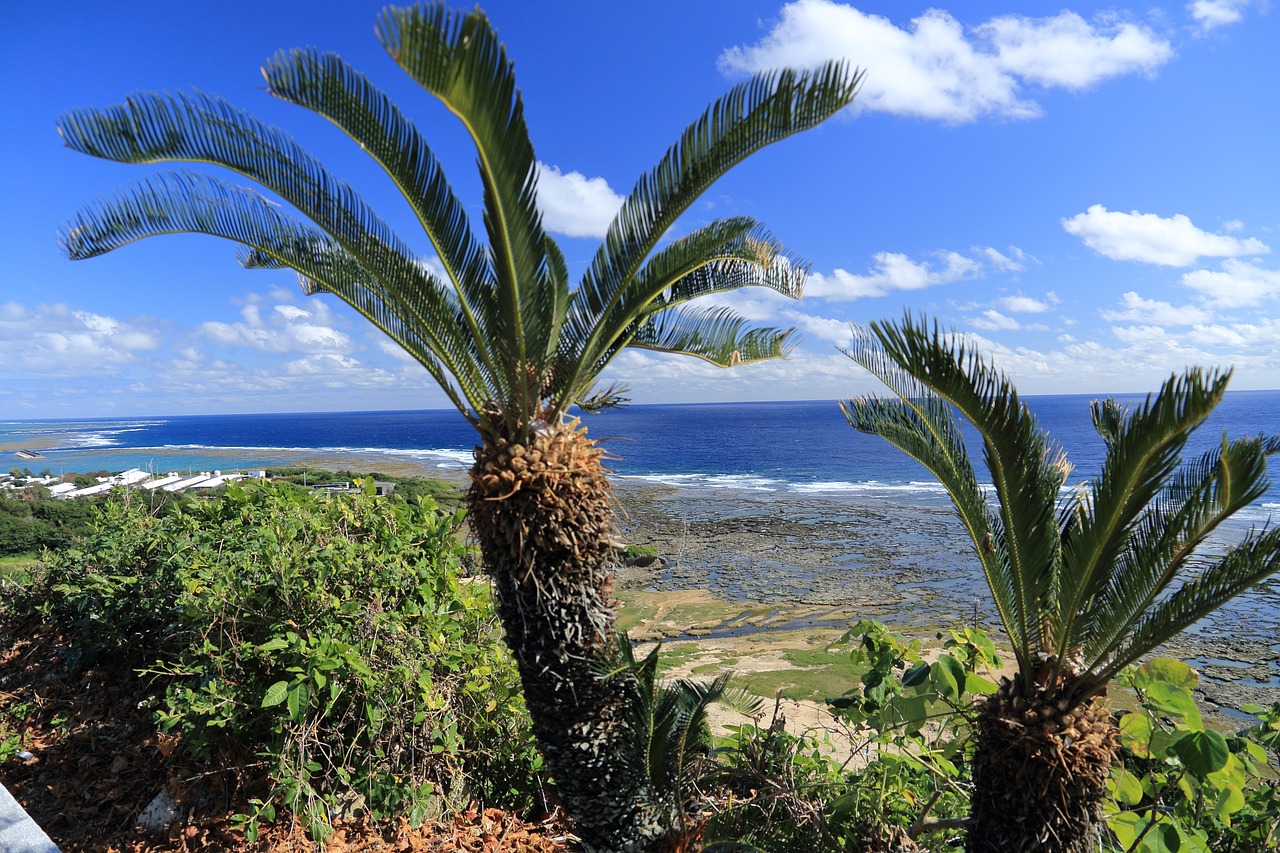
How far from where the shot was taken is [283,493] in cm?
575

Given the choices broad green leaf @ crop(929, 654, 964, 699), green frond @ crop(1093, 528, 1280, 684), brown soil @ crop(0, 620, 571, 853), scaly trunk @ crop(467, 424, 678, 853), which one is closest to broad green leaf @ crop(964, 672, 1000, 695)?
broad green leaf @ crop(929, 654, 964, 699)

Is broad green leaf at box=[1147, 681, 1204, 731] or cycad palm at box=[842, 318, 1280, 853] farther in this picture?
broad green leaf at box=[1147, 681, 1204, 731]

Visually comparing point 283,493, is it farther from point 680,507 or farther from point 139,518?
point 680,507

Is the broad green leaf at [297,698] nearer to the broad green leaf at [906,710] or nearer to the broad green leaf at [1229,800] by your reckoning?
the broad green leaf at [906,710]


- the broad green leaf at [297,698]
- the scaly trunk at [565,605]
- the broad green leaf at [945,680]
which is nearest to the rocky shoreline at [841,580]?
the broad green leaf at [945,680]

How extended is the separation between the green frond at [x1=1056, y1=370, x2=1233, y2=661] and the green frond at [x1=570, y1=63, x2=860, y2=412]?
73.3 inches

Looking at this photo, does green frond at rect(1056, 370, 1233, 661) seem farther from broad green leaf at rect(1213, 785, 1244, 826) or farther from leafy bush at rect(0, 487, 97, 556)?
leafy bush at rect(0, 487, 97, 556)

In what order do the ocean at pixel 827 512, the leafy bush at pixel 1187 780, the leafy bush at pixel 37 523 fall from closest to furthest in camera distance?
the leafy bush at pixel 1187 780 < the leafy bush at pixel 37 523 < the ocean at pixel 827 512

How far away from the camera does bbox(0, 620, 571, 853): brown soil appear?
3.97 m

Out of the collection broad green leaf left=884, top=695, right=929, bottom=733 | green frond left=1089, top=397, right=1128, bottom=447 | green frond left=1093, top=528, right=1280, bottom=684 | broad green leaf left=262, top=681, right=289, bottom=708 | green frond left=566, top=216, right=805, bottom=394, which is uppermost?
green frond left=566, top=216, right=805, bottom=394

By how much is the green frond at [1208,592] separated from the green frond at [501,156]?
3.08 metres

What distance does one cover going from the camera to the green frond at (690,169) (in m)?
3.14

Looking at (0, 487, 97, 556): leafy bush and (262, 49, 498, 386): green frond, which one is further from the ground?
(262, 49, 498, 386): green frond

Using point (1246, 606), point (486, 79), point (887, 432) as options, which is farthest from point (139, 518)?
point (1246, 606)
